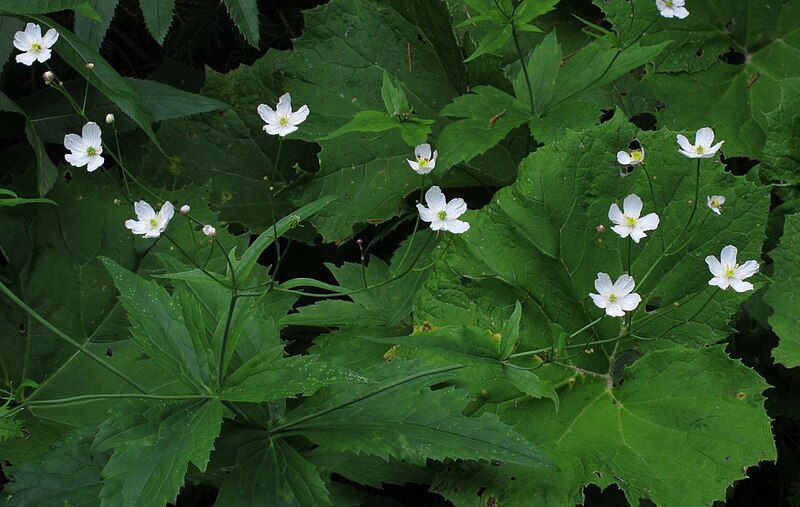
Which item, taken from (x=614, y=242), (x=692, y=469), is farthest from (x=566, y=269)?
(x=692, y=469)

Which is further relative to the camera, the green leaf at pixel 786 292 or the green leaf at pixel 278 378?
the green leaf at pixel 786 292

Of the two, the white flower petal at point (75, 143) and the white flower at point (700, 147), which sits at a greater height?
the white flower at point (700, 147)

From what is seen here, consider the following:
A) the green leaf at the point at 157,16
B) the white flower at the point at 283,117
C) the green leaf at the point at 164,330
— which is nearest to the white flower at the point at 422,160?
the white flower at the point at 283,117

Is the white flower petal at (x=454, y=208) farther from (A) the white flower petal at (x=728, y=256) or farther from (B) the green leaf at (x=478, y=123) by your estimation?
(A) the white flower petal at (x=728, y=256)

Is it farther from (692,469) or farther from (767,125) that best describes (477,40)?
(692,469)

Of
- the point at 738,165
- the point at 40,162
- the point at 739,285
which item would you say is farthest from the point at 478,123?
the point at 40,162

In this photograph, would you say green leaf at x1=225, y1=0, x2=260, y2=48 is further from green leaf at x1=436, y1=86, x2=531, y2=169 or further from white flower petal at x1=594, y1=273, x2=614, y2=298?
white flower petal at x1=594, y1=273, x2=614, y2=298

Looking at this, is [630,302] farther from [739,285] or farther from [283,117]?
[283,117]
